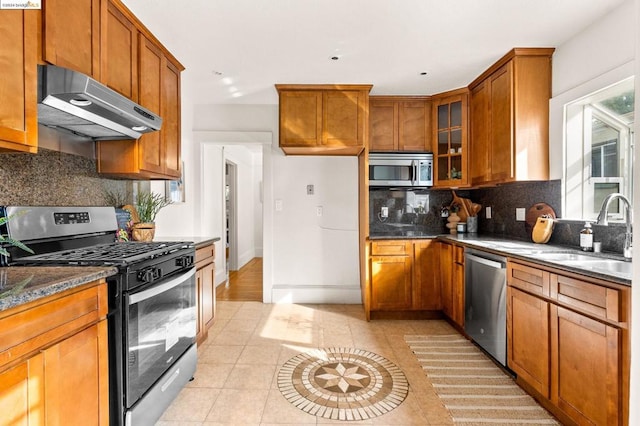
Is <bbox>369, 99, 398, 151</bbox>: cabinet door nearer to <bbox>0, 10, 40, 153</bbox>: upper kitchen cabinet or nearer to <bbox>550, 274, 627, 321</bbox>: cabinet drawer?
<bbox>550, 274, 627, 321</bbox>: cabinet drawer

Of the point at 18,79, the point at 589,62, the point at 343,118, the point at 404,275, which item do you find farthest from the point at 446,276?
the point at 18,79

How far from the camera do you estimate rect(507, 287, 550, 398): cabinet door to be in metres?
1.85

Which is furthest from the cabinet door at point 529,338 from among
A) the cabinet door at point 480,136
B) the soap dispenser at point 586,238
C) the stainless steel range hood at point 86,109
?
the stainless steel range hood at point 86,109

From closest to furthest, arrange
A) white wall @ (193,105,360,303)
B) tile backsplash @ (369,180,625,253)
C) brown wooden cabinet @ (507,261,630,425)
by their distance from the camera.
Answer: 1. brown wooden cabinet @ (507,261,630,425)
2. tile backsplash @ (369,180,625,253)
3. white wall @ (193,105,360,303)

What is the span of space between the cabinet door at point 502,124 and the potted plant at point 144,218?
116 inches

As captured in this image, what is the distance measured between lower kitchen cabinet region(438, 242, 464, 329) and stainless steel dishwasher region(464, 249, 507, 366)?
93 mm

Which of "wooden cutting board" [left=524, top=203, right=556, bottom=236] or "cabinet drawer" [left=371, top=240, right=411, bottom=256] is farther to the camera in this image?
"cabinet drawer" [left=371, top=240, right=411, bottom=256]

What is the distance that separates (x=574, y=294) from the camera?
1.65 m

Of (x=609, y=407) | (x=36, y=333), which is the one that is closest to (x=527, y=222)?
(x=609, y=407)

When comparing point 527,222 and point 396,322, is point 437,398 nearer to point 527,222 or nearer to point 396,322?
point 396,322

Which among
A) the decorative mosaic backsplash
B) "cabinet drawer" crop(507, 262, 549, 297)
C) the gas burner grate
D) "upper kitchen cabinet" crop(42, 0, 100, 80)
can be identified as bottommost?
"cabinet drawer" crop(507, 262, 549, 297)

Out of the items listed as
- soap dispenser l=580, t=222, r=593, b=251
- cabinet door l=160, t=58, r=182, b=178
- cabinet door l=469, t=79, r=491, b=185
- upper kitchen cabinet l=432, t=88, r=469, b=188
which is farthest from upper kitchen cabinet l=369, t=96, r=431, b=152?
cabinet door l=160, t=58, r=182, b=178

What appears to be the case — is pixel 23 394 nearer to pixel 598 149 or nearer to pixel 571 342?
pixel 571 342

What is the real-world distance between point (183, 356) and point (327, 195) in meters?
2.46
